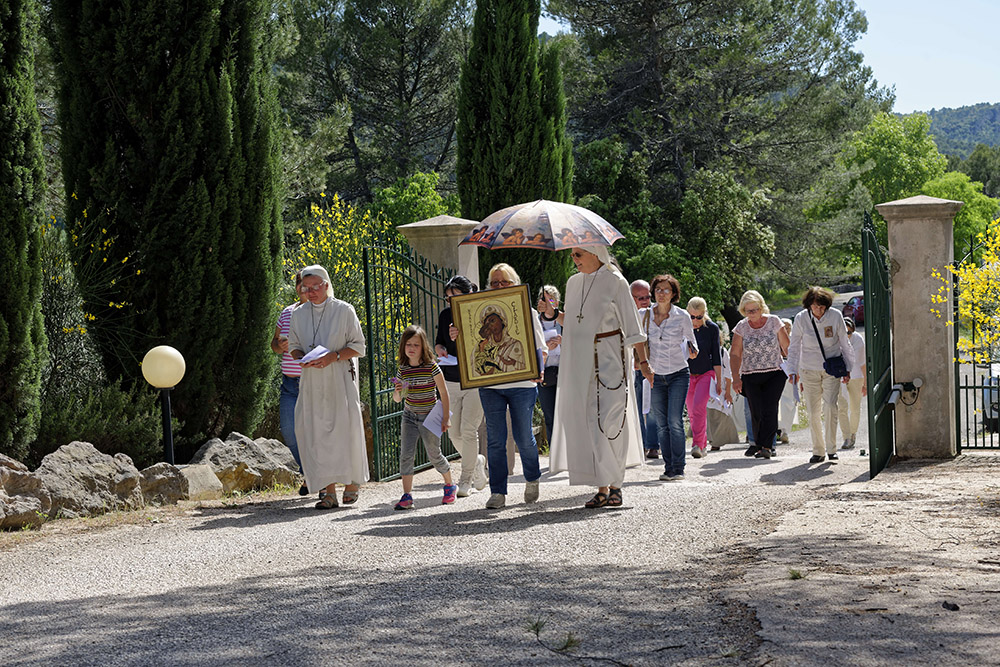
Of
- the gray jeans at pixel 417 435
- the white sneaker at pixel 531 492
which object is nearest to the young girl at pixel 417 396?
the gray jeans at pixel 417 435

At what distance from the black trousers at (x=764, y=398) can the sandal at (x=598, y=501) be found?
3.95 meters

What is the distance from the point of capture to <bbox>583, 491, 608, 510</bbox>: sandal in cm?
789

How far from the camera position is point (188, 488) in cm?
905

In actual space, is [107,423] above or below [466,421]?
above

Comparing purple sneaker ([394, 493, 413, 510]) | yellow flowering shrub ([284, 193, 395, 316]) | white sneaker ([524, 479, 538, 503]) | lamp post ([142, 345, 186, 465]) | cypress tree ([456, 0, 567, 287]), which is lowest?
purple sneaker ([394, 493, 413, 510])

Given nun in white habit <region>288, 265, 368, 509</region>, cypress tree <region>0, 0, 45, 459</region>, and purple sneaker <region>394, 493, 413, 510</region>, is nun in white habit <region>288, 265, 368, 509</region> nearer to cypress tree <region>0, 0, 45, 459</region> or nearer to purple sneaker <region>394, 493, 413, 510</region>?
purple sneaker <region>394, 493, 413, 510</region>

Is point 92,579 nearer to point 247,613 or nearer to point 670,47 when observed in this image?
point 247,613

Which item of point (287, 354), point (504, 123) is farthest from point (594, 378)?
point (504, 123)

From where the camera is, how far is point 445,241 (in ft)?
39.8

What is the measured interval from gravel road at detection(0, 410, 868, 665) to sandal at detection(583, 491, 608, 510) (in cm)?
17

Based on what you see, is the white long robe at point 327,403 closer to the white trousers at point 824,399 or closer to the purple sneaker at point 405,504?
the purple sneaker at point 405,504

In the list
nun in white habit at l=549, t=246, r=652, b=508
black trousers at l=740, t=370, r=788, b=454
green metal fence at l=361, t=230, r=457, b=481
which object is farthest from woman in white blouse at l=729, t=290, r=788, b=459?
nun in white habit at l=549, t=246, r=652, b=508

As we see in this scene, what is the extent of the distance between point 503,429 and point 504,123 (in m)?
10.9

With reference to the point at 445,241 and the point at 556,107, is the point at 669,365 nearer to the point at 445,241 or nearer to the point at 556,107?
the point at 445,241
